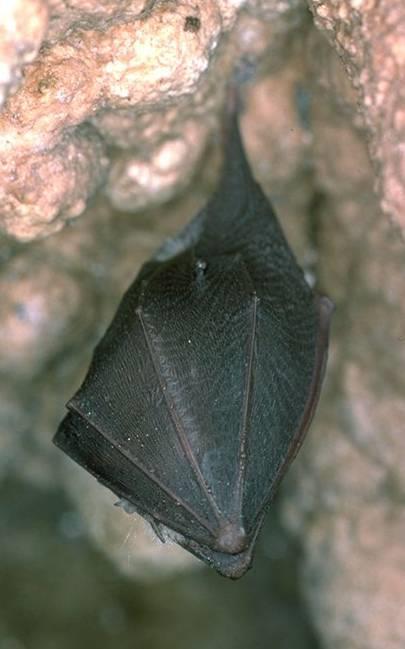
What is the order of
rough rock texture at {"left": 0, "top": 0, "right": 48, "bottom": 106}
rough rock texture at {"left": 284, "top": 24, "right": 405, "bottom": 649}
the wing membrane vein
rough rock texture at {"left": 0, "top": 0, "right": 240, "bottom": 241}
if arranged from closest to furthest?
rough rock texture at {"left": 0, "top": 0, "right": 48, "bottom": 106}, rough rock texture at {"left": 0, "top": 0, "right": 240, "bottom": 241}, the wing membrane vein, rough rock texture at {"left": 284, "top": 24, "right": 405, "bottom": 649}

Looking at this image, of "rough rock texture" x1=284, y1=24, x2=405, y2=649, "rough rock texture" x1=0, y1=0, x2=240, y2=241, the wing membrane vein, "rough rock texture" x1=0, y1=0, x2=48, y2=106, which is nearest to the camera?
"rough rock texture" x1=0, y1=0, x2=48, y2=106

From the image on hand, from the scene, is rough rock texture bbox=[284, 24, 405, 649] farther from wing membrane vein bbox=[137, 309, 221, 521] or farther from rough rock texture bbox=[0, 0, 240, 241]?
wing membrane vein bbox=[137, 309, 221, 521]

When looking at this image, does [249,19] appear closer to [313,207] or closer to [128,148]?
[128,148]

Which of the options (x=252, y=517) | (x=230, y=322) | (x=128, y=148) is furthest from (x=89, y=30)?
(x=252, y=517)

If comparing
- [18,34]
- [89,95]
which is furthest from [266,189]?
[18,34]

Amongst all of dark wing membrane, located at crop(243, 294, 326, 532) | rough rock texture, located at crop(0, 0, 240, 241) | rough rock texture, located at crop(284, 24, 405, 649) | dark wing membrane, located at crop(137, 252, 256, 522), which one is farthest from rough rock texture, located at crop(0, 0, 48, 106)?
rough rock texture, located at crop(284, 24, 405, 649)

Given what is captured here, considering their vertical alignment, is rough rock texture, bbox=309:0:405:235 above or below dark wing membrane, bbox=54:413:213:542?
above
